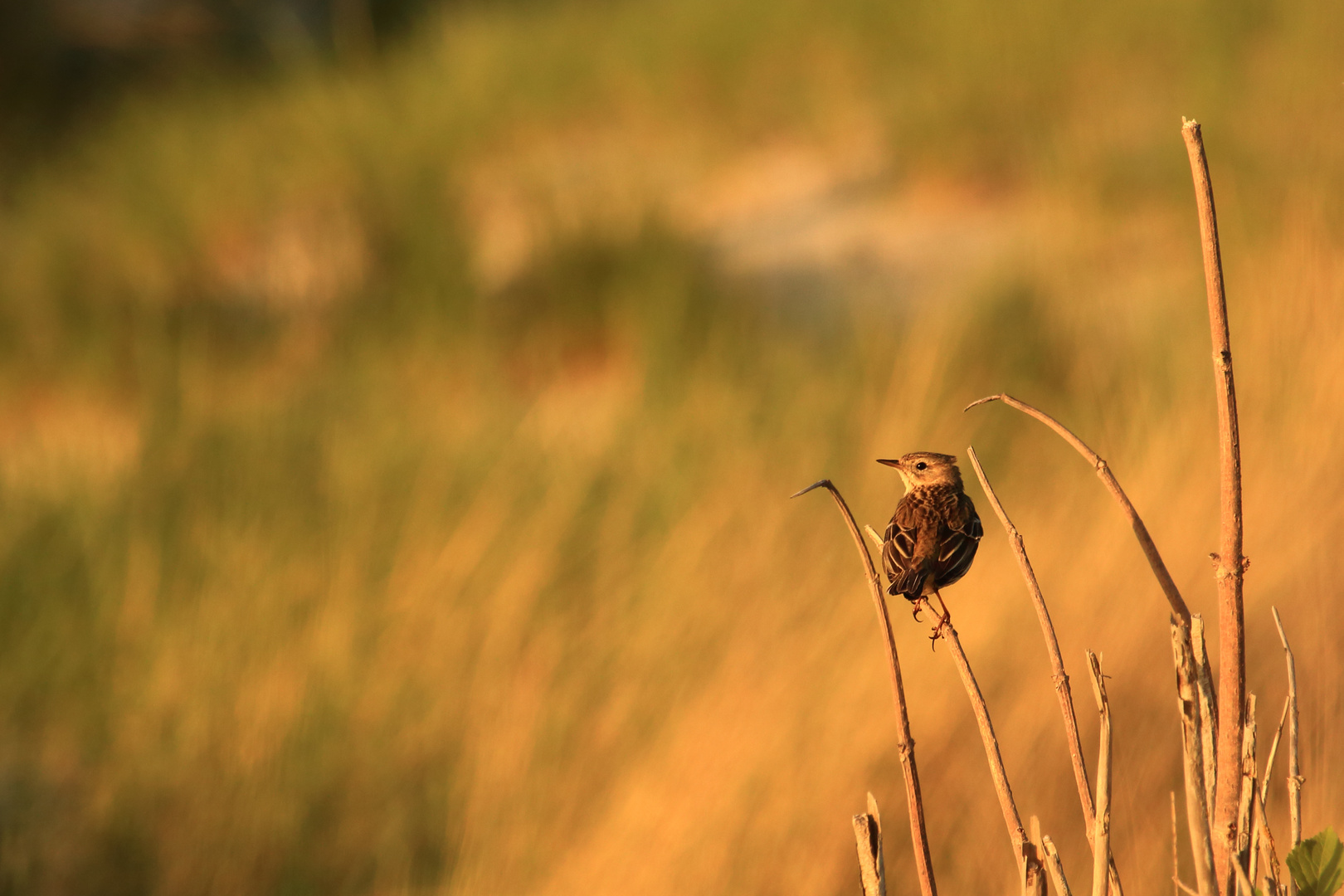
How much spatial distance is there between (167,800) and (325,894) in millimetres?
448

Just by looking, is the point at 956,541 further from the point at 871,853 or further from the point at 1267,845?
the point at 1267,845

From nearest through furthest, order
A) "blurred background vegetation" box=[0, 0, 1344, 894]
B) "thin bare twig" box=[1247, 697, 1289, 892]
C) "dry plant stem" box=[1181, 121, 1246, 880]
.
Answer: "dry plant stem" box=[1181, 121, 1246, 880]
"thin bare twig" box=[1247, 697, 1289, 892]
"blurred background vegetation" box=[0, 0, 1344, 894]

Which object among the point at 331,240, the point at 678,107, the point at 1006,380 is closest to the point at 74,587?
the point at 1006,380

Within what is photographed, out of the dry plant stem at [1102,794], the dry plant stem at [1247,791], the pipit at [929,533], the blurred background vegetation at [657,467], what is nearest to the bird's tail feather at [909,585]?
the pipit at [929,533]

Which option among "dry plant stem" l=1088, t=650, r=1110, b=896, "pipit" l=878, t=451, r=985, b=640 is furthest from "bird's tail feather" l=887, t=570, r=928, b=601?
"dry plant stem" l=1088, t=650, r=1110, b=896

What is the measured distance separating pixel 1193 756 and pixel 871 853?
23 centimetres

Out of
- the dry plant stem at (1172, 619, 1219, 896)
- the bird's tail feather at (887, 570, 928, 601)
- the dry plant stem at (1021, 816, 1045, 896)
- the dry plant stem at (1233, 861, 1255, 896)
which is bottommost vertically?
the dry plant stem at (1021, 816, 1045, 896)

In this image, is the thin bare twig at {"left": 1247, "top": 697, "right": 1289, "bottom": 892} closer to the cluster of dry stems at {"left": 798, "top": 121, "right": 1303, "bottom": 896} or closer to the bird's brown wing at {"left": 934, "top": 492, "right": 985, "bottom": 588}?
the cluster of dry stems at {"left": 798, "top": 121, "right": 1303, "bottom": 896}

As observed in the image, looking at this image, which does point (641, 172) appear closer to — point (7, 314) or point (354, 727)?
point (7, 314)

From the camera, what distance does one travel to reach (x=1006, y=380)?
16.4ft

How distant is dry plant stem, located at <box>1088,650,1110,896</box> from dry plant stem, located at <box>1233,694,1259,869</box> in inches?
3.7

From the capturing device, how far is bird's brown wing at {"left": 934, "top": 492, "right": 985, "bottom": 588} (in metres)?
0.82

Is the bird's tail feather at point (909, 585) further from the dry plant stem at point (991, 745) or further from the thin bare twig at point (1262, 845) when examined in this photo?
the thin bare twig at point (1262, 845)

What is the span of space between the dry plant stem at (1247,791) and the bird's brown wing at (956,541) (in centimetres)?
23
